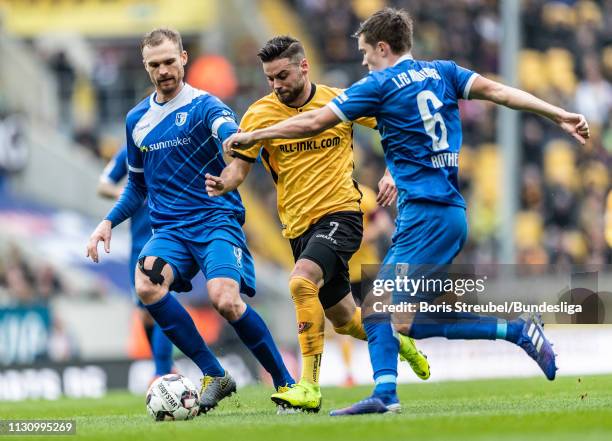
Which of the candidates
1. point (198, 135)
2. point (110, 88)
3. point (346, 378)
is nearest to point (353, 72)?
point (110, 88)

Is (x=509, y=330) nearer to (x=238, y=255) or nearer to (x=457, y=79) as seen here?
(x=457, y=79)

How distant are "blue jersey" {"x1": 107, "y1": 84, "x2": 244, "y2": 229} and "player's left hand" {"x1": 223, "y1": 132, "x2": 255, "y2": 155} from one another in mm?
874

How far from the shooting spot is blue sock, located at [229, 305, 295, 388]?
9188 mm

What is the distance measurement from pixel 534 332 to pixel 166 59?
303 centimetres

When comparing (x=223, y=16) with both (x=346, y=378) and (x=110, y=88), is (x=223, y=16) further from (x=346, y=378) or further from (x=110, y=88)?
(x=346, y=378)

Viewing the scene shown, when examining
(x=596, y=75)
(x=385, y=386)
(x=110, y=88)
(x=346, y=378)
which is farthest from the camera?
(x=110, y=88)

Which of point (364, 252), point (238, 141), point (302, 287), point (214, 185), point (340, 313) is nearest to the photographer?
point (238, 141)

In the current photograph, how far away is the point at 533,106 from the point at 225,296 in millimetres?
2295

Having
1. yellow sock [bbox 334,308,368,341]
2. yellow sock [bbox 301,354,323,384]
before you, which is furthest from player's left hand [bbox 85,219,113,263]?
yellow sock [bbox 334,308,368,341]

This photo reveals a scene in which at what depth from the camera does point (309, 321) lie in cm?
902

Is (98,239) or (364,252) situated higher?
(364,252)

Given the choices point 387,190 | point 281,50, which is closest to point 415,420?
point 387,190

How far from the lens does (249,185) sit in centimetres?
2355

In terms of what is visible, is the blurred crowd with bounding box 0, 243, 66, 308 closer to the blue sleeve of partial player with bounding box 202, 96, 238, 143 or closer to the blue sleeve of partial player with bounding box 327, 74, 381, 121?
the blue sleeve of partial player with bounding box 202, 96, 238, 143
